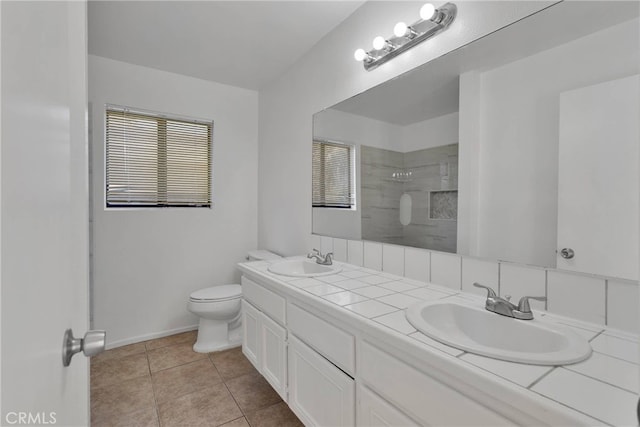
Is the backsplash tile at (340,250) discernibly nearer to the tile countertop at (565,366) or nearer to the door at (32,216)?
the tile countertop at (565,366)

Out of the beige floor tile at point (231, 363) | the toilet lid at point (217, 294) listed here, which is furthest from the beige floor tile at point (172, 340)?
the toilet lid at point (217, 294)

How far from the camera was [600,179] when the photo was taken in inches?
37.8

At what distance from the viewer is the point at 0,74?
244 millimetres

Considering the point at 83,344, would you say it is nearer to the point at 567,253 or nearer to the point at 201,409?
the point at 567,253

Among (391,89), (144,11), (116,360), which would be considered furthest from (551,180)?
(116,360)

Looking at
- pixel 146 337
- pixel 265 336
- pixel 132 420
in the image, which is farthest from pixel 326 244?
pixel 146 337

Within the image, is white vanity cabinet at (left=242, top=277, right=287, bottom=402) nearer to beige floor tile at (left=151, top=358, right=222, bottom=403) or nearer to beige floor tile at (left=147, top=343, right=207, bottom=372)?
beige floor tile at (left=151, top=358, right=222, bottom=403)

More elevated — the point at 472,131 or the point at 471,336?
the point at 472,131

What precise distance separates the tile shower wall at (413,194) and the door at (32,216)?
1.38m

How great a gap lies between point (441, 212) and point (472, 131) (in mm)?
390

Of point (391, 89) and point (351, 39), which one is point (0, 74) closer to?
point (391, 89)

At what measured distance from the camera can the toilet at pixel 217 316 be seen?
238 cm

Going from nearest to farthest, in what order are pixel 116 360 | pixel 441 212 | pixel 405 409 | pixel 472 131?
pixel 405 409 < pixel 472 131 < pixel 441 212 < pixel 116 360

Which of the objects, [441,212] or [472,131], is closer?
[472,131]
